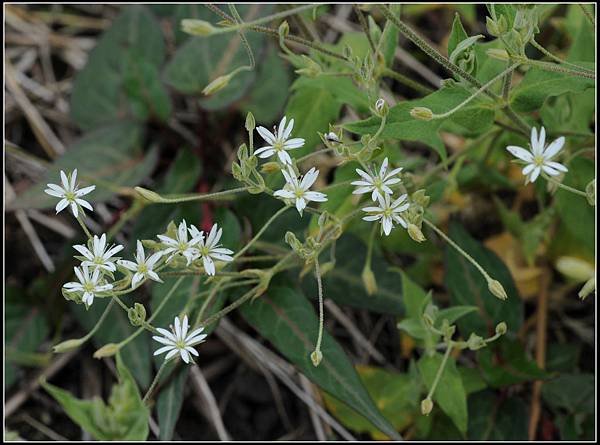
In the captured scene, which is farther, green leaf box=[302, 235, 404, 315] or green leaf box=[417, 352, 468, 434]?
green leaf box=[302, 235, 404, 315]

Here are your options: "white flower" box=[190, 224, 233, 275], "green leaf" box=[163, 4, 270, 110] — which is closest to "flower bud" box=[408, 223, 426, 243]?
"white flower" box=[190, 224, 233, 275]

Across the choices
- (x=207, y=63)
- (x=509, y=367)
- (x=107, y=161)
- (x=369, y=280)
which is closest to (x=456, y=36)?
(x=369, y=280)

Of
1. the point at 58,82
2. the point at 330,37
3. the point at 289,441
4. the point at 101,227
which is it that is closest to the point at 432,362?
the point at 289,441

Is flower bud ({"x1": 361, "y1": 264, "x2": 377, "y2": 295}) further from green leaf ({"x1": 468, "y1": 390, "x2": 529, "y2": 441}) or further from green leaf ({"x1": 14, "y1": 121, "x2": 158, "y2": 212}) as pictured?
green leaf ({"x1": 14, "y1": 121, "x2": 158, "y2": 212})

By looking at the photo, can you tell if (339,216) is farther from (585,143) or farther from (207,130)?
(207,130)

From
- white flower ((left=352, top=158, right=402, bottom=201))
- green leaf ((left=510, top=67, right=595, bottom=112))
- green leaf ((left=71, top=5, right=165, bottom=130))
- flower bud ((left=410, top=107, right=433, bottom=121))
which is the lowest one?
white flower ((left=352, top=158, right=402, bottom=201))

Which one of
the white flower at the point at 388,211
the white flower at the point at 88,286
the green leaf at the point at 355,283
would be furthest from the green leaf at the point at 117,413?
the green leaf at the point at 355,283

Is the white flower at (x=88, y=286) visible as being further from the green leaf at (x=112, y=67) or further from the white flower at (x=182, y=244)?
the green leaf at (x=112, y=67)

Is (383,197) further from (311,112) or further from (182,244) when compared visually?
(311,112)
